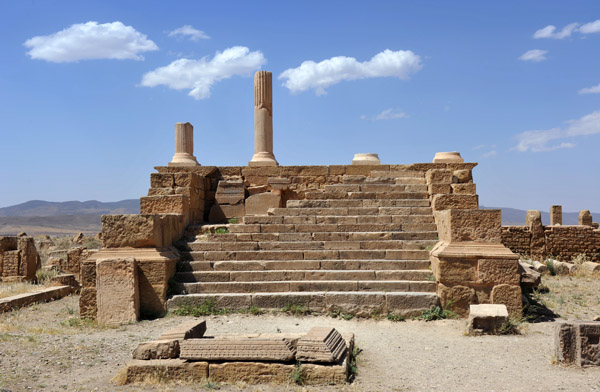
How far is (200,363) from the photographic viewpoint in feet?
16.7

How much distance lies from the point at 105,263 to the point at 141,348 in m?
3.01

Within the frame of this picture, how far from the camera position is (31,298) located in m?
10.5

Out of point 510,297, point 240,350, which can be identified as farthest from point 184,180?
point 510,297

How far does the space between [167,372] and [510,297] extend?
4903 mm

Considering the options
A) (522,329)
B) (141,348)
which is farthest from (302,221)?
(141,348)

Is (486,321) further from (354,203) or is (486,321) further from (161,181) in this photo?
(161,181)

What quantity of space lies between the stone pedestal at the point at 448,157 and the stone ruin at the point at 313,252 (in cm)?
164

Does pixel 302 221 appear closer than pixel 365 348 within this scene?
No

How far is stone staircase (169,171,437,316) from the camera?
798 cm

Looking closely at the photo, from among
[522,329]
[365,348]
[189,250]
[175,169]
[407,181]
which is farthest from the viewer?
[175,169]

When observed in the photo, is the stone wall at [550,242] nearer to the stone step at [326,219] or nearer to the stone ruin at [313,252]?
the stone ruin at [313,252]

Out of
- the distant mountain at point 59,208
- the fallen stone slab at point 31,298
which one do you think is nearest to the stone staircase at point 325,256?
the fallen stone slab at point 31,298

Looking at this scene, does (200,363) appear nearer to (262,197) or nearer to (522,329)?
(522,329)

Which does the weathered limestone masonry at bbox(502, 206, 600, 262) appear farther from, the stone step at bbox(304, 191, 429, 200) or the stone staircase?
the stone staircase
